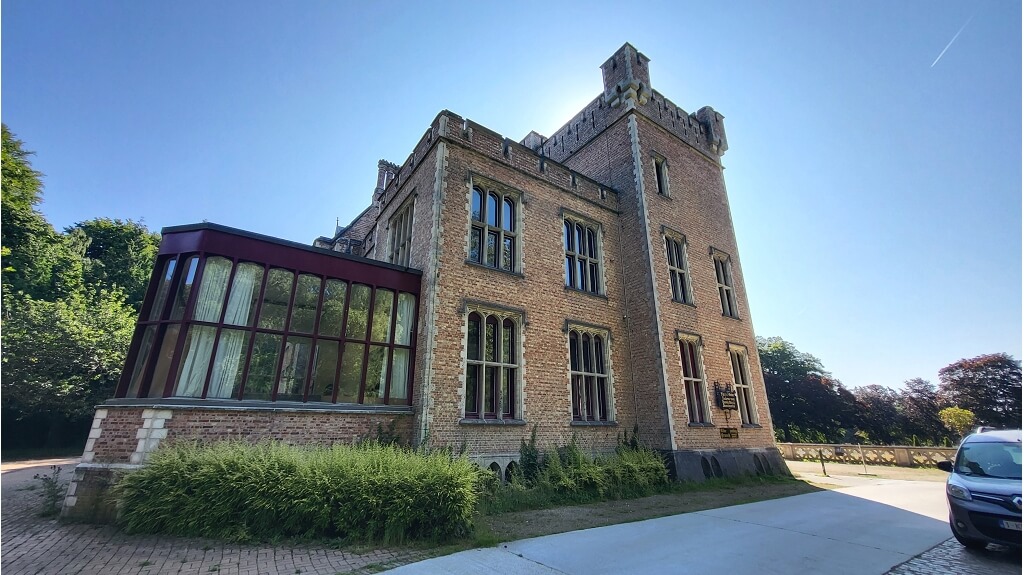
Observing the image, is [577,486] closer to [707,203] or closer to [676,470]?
[676,470]

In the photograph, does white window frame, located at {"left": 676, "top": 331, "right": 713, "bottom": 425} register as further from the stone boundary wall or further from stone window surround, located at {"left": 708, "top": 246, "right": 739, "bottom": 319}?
the stone boundary wall

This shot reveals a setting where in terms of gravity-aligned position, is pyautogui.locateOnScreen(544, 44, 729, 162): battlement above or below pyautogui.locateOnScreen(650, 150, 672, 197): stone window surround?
above

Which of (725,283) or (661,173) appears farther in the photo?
(725,283)

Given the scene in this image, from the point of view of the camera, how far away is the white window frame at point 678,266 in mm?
14766

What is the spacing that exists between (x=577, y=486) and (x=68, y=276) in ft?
115

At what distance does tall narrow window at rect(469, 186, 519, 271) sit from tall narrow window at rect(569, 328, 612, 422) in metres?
3.14

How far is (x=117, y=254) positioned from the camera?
104ft

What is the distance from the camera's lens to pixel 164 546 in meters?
5.28

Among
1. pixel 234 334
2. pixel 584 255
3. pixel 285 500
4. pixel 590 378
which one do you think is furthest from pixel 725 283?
pixel 234 334

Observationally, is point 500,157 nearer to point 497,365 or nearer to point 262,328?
point 497,365

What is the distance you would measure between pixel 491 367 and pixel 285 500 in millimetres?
5725

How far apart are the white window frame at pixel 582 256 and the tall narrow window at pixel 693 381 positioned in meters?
3.56

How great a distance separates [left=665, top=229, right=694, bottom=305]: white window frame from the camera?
14.8 metres

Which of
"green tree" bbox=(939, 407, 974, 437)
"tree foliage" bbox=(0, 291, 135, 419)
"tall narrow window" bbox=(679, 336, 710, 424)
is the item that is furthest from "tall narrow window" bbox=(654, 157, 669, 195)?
"green tree" bbox=(939, 407, 974, 437)
